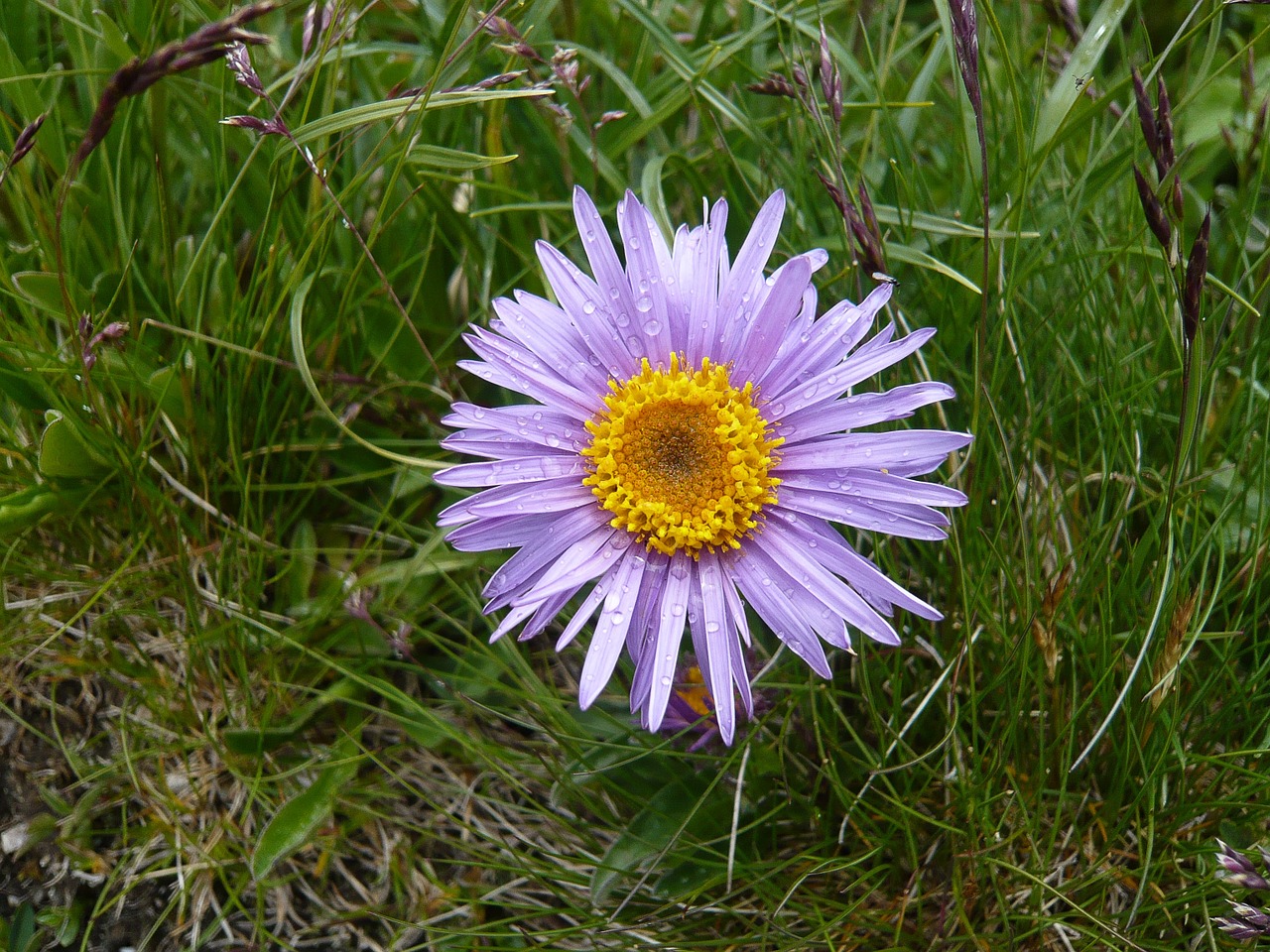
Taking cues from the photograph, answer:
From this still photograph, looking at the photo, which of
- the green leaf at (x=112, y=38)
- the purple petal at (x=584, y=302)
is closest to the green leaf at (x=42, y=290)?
the green leaf at (x=112, y=38)

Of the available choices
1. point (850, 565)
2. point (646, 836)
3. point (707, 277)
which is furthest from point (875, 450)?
point (646, 836)

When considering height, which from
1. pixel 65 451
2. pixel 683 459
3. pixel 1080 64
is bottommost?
pixel 65 451

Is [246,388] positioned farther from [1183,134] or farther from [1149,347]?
[1183,134]

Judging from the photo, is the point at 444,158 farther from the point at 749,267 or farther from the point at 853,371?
the point at 853,371

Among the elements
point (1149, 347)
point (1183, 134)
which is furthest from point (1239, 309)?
point (1183, 134)

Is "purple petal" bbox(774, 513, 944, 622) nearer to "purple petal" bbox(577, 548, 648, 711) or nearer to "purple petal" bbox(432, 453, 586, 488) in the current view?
"purple petal" bbox(577, 548, 648, 711)
